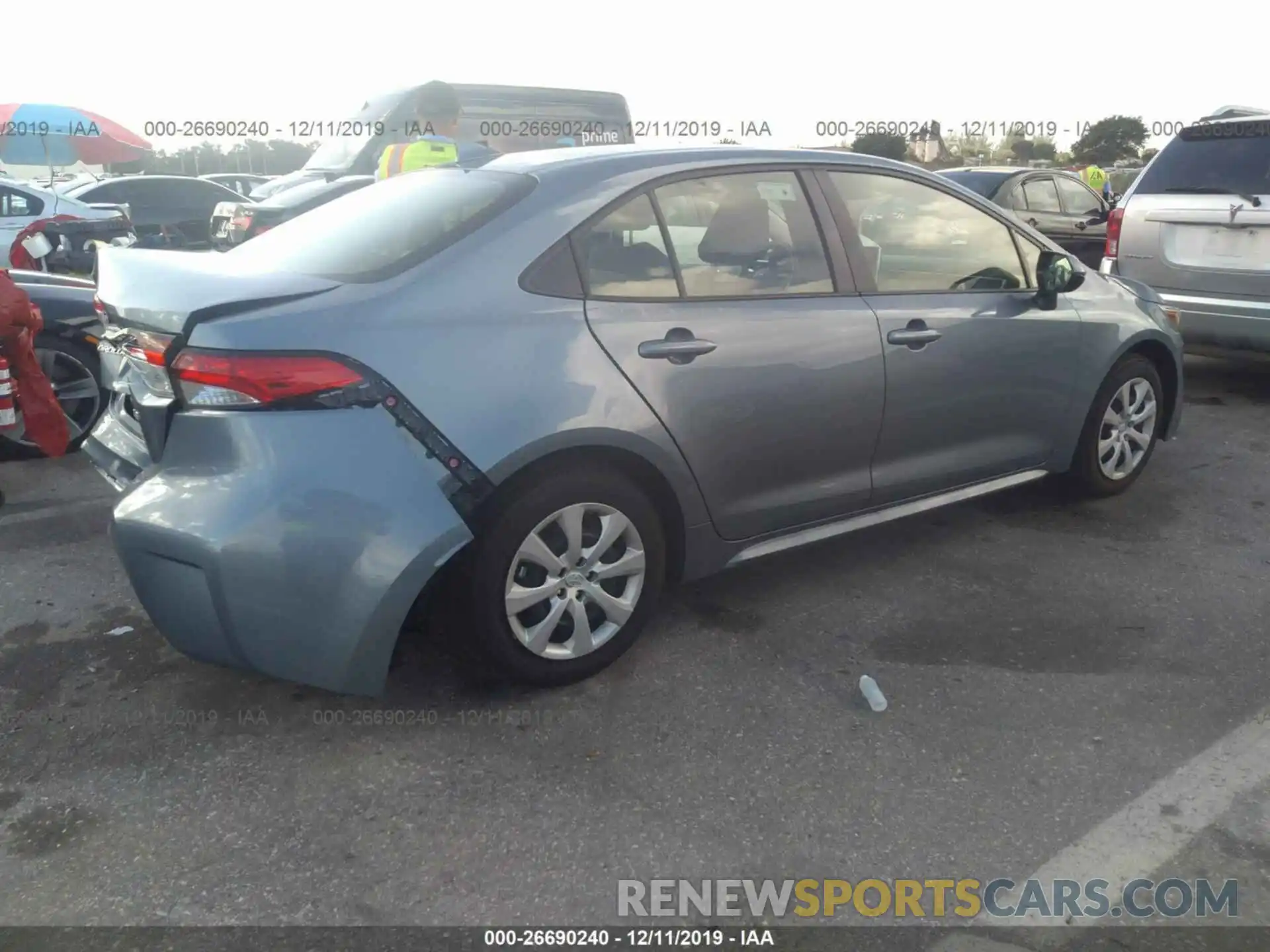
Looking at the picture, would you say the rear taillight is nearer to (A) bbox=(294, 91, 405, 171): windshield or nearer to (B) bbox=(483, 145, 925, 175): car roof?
(B) bbox=(483, 145, 925, 175): car roof

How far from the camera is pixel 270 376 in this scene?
2.61m

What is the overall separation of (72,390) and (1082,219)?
9744 millimetres

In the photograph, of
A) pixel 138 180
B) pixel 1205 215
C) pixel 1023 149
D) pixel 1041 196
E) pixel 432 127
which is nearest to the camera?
pixel 1205 215

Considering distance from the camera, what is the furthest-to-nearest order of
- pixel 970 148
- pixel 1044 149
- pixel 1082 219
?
pixel 970 148 < pixel 1044 149 < pixel 1082 219

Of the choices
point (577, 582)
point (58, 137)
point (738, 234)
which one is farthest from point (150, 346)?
point (58, 137)

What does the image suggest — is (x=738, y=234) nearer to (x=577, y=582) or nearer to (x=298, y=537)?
(x=577, y=582)

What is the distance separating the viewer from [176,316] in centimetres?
272

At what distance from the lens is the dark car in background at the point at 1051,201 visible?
10.1 metres

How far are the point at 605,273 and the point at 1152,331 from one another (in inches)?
112

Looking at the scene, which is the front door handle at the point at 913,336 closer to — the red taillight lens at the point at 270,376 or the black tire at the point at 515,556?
the black tire at the point at 515,556

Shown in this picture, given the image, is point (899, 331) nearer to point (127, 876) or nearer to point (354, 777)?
point (354, 777)

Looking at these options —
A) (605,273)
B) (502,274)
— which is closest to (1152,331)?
(605,273)

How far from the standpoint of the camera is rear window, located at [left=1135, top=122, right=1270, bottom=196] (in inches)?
246

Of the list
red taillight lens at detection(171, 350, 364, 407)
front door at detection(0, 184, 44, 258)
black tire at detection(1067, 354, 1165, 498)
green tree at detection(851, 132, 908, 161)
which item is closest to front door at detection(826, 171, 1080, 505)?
black tire at detection(1067, 354, 1165, 498)
